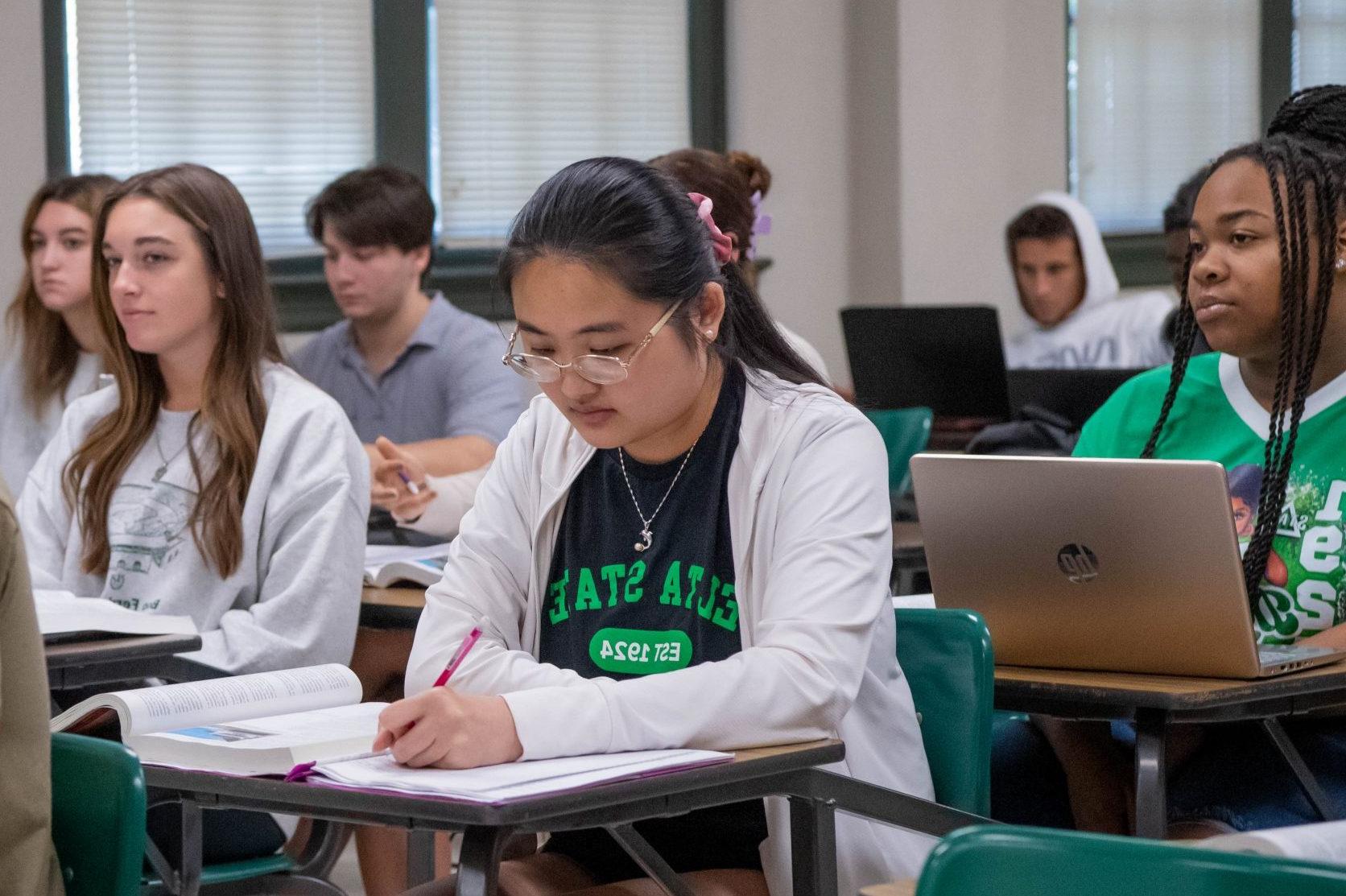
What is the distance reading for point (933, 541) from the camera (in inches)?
82.8

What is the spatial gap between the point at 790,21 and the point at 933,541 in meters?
4.49

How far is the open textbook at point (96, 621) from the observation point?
2.22 m

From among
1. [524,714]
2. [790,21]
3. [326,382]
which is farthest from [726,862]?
[790,21]

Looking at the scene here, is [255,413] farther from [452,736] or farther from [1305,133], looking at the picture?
[1305,133]

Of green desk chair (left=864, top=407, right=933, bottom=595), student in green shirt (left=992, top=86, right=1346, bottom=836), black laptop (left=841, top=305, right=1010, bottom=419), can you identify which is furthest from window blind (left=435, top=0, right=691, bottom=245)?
student in green shirt (left=992, top=86, right=1346, bottom=836)

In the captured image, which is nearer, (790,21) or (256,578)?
(256,578)

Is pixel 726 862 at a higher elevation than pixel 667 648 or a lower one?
lower

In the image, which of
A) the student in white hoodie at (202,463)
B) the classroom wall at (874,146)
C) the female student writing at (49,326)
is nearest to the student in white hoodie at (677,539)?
the student in white hoodie at (202,463)

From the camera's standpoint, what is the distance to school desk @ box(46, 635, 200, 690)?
2.17m

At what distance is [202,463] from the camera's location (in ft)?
8.81

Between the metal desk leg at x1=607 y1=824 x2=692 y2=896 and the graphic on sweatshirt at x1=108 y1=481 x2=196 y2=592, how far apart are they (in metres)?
1.29

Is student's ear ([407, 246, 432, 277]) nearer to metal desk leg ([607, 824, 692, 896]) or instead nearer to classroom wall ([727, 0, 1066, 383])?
classroom wall ([727, 0, 1066, 383])

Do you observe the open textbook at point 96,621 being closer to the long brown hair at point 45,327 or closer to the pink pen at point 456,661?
the pink pen at point 456,661

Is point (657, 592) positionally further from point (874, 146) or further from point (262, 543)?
point (874, 146)
